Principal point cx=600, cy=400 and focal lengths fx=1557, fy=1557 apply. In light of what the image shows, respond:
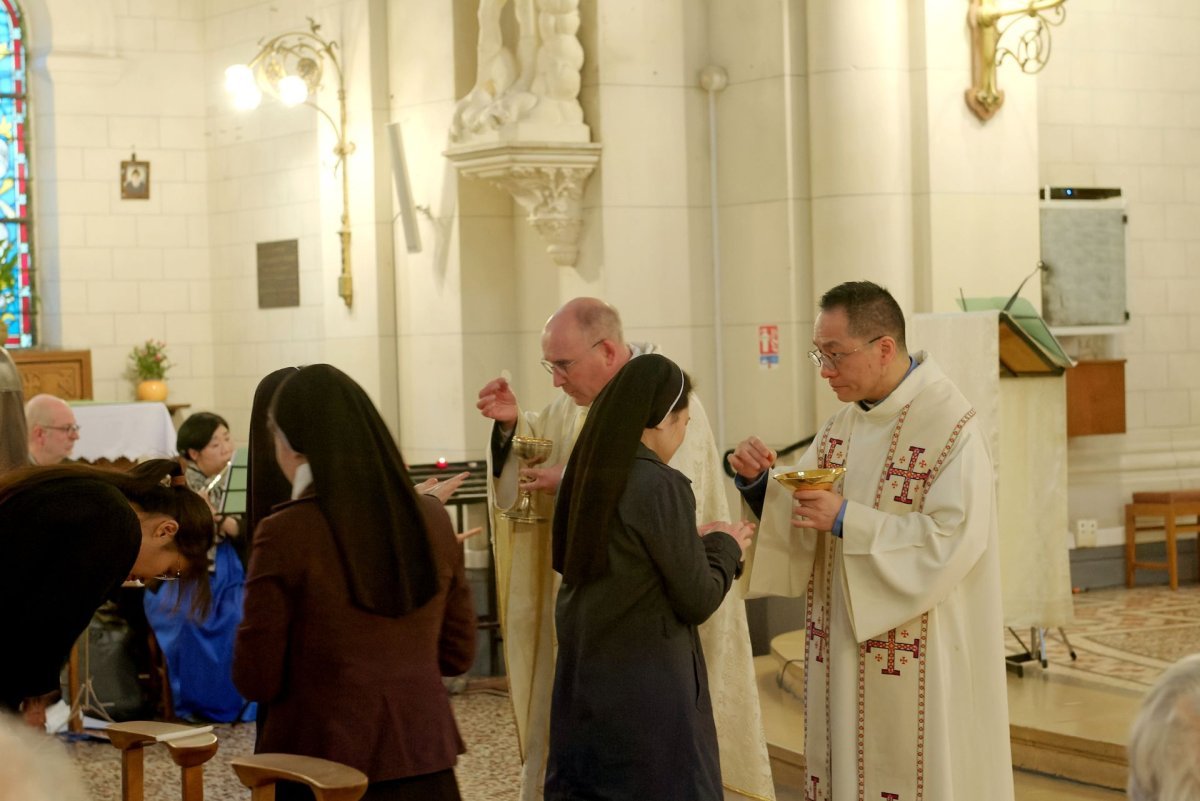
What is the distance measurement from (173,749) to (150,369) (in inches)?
369

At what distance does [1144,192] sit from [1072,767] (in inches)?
217

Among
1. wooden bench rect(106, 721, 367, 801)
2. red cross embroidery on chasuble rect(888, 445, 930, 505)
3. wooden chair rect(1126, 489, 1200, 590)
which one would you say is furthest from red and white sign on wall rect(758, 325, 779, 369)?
wooden bench rect(106, 721, 367, 801)

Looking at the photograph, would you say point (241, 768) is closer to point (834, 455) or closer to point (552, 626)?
point (834, 455)

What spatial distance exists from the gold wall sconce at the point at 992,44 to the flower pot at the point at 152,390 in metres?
6.65

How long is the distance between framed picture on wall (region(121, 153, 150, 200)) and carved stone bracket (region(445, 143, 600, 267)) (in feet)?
15.5

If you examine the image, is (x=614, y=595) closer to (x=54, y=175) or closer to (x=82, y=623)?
(x=82, y=623)

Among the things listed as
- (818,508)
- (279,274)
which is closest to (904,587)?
(818,508)

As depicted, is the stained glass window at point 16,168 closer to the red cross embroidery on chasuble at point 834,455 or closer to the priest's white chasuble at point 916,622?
the red cross embroidery on chasuble at point 834,455

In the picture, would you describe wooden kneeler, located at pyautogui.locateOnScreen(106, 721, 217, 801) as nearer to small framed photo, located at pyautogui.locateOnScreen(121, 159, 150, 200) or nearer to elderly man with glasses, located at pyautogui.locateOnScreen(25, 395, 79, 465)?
elderly man with glasses, located at pyautogui.locateOnScreen(25, 395, 79, 465)

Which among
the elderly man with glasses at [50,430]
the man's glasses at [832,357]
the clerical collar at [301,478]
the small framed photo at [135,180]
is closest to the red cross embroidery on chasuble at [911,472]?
the man's glasses at [832,357]

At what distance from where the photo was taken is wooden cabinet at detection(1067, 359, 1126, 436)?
375 inches

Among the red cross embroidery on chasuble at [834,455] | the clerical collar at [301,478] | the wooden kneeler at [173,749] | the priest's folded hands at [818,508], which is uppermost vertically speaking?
the clerical collar at [301,478]

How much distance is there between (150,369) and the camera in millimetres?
12258

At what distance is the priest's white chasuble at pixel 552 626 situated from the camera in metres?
4.82
